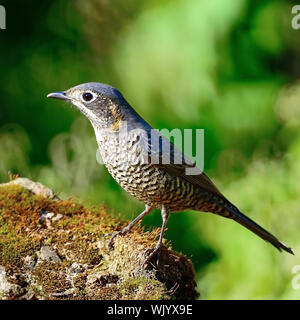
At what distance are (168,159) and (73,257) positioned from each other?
3.21 feet

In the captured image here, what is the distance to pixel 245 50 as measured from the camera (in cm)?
581

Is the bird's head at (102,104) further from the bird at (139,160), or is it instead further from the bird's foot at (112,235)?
the bird's foot at (112,235)

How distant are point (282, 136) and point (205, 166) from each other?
87 cm

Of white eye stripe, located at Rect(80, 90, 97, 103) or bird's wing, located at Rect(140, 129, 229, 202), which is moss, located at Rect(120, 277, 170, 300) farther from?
white eye stripe, located at Rect(80, 90, 97, 103)

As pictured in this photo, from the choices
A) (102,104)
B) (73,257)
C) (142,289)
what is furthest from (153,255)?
(102,104)

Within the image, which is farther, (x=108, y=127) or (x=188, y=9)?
(x=188, y=9)

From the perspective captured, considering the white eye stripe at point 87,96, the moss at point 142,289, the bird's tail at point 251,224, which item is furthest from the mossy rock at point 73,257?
the white eye stripe at point 87,96

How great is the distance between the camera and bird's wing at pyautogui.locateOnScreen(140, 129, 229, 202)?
398 centimetres

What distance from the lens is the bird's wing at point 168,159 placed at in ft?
13.1

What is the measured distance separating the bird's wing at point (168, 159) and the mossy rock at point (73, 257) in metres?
0.48

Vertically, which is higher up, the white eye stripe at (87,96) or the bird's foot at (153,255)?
the white eye stripe at (87,96)

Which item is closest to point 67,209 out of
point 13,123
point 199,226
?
point 199,226

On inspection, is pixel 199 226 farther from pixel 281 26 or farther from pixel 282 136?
pixel 281 26

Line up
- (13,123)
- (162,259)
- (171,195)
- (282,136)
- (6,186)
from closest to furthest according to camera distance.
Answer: (162,259) → (171,195) → (6,186) → (282,136) → (13,123)
